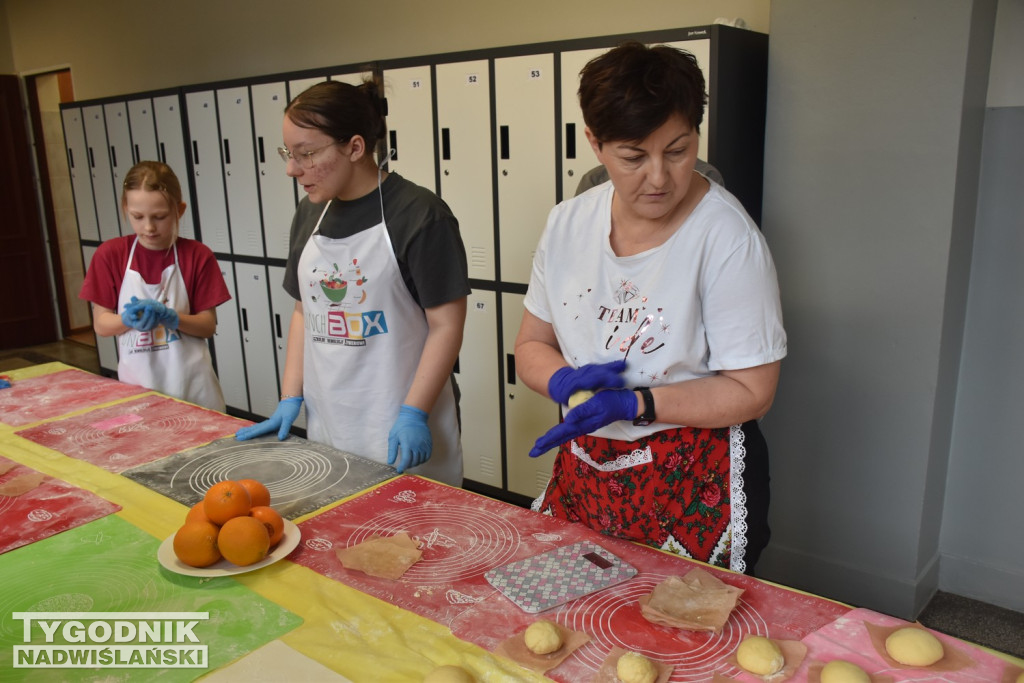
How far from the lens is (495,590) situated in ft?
3.64

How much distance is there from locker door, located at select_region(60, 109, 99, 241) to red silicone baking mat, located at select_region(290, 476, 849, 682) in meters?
4.76

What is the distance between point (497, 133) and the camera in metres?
2.96

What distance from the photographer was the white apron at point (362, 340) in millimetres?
1757

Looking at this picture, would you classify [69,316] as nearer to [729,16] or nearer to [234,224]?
[234,224]

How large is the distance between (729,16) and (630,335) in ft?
6.78

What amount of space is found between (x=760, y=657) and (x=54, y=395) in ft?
6.57

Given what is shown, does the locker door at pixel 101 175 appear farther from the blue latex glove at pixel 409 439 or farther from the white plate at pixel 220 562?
the white plate at pixel 220 562

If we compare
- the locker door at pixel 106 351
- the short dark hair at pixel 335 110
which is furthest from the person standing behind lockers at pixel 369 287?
the locker door at pixel 106 351

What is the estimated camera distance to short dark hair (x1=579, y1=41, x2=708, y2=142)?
1.11 meters

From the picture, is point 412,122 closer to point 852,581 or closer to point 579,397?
point 579,397

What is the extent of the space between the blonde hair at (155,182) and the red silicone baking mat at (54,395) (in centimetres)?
52

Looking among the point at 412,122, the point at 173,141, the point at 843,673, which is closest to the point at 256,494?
the point at 843,673

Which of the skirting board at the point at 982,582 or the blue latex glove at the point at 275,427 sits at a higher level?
the blue latex glove at the point at 275,427

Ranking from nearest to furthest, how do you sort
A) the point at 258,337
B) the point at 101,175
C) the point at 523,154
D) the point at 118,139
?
the point at 523,154 → the point at 258,337 → the point at 118,139 → the point at 101,175
